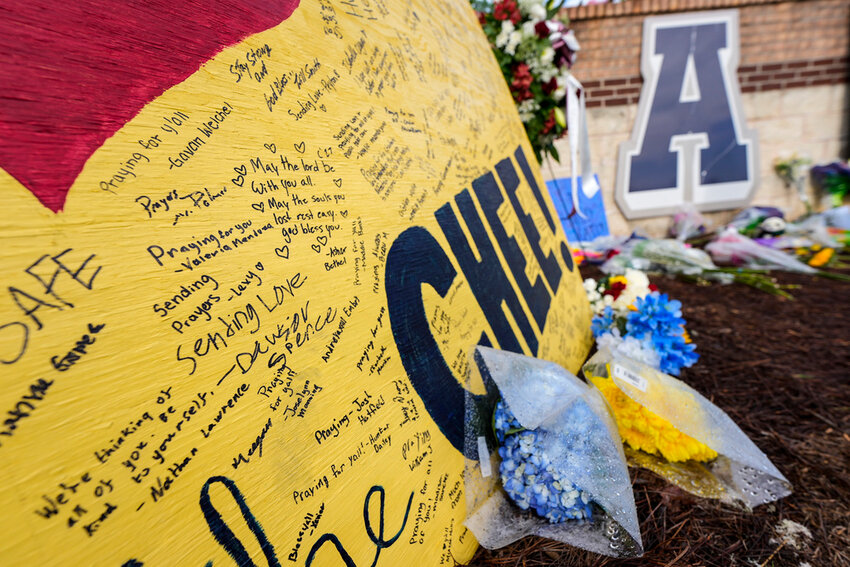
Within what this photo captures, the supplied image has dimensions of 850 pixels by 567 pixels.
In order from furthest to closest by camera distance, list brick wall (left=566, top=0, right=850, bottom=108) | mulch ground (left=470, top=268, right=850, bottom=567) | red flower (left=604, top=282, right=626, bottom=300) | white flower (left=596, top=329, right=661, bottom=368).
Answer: brick wall (left=566, top=0, right=850, bottom=108)
red flower (left=604, top=282, right=626, bottom=300)
white flower (left=596, top=329, right=661, bottom=368)
mulch ground (left=470, top=268, right=850, bottom=567)

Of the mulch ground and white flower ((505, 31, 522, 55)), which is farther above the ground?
Result: white flower ((505, 31, 522, 55))

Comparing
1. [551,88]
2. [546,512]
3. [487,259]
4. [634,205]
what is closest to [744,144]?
[634,205]

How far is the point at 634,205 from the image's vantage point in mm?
4625

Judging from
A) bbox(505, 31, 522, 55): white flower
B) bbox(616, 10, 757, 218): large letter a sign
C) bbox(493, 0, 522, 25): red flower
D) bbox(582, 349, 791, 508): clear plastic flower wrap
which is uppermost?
bbox(493, 0, 522, 25): red flower

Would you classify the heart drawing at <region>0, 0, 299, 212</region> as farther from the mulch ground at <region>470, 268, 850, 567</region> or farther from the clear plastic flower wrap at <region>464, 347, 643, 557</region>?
the mulch ground at <region>470, 268, 850, 567</region>

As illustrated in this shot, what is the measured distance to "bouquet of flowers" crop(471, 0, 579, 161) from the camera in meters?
3.00

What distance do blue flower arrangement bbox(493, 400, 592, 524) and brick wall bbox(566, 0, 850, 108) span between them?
451cm

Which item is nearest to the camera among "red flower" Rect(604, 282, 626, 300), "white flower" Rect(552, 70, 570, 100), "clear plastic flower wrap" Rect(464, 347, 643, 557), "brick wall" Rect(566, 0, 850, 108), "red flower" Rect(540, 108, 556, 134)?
"clear plastic flower wrap" Rect(464, 347, 643, 557)

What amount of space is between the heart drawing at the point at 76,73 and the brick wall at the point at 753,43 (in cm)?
473

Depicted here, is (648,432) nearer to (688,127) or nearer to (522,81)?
(522,81)

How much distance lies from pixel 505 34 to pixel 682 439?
289cm

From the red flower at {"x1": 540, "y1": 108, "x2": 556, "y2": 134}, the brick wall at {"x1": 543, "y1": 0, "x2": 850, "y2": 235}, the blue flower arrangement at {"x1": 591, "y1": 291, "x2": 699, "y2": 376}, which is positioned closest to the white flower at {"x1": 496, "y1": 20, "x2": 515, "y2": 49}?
the red flower at {"x1": 540, "y1": 108, "x2": 556, "y2": 134}

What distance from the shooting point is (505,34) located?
2986mm

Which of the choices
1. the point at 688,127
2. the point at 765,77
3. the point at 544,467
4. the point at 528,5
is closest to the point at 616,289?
the point at 544,467
